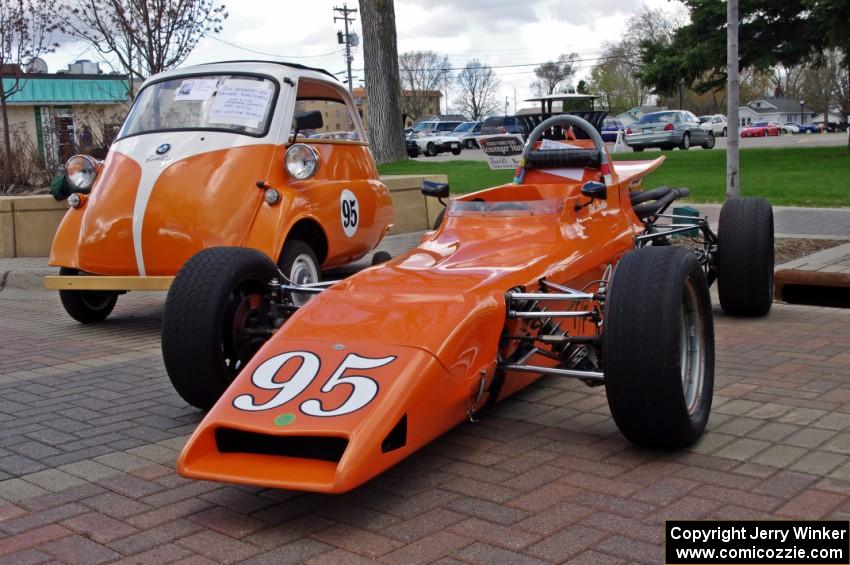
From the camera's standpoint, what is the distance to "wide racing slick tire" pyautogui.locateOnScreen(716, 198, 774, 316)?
6.82 metres

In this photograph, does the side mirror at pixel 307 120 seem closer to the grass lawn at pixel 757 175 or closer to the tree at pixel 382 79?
the grass lawn at pixel 757 175

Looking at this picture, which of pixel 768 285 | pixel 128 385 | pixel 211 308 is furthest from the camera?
pixel 768 285

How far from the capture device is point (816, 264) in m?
8.46

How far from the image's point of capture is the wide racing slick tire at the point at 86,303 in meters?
7.86

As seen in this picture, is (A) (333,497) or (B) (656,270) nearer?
(A) (333,497)

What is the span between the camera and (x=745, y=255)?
683 cm

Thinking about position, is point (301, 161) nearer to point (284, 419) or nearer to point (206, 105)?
point (206, 105)

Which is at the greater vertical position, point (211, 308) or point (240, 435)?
point (211, 308)

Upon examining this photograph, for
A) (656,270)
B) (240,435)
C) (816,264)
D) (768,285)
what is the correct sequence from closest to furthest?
(240,435), (656,270), (768,285), (816,264)

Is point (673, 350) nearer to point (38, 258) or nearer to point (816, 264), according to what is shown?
point (816, 264)

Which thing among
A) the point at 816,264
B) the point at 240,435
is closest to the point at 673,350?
the point at 240,435

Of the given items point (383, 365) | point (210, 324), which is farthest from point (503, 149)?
point (383, 365)

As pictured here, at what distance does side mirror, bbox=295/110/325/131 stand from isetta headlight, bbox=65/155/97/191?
1715mm

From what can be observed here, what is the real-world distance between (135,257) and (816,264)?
5759 millimetres
